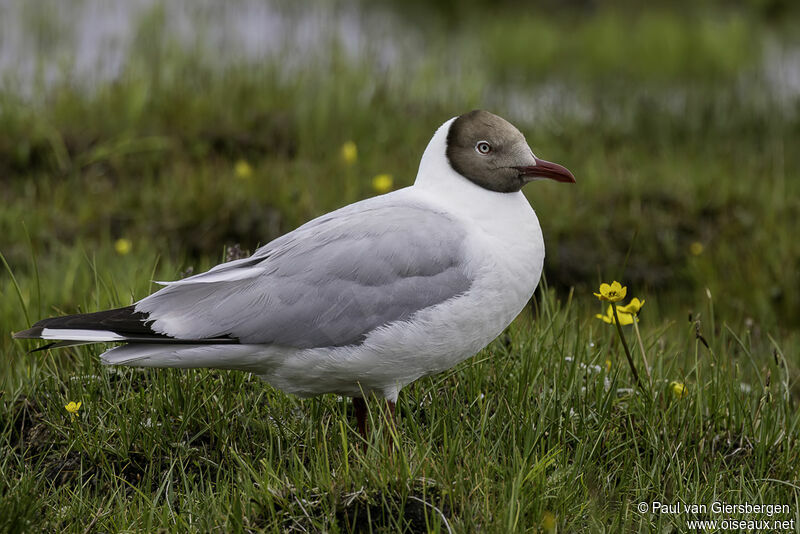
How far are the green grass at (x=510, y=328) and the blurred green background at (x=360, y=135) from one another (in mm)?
26

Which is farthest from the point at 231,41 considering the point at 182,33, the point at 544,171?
the point at 544,171

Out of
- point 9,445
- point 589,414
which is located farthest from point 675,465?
point 9,445

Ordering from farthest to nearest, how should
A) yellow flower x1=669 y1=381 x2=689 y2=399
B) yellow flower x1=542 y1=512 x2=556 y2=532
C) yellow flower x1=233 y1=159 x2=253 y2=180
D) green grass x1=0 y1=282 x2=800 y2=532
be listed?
yellow flower x1=233 y1=159 x2=253 y2=180, yellow flower x1=669 y1=381 x2=689 y2=399, green grass x1=0 y1=282 x2=800 y2=532, yellow flower x1=542 y1=512 x2=556 y2=532

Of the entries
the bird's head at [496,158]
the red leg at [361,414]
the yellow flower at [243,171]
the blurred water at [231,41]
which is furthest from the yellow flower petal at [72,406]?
the blurred water at [231,41]

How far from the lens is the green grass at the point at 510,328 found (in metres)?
3.12

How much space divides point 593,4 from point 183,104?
6.95 meters

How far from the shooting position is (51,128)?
7156 mm

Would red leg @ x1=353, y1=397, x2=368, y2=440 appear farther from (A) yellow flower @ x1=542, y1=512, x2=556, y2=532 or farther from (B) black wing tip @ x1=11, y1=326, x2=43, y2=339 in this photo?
(B) black wing tip @ x1=11, y1=326, x2=43, y2=339

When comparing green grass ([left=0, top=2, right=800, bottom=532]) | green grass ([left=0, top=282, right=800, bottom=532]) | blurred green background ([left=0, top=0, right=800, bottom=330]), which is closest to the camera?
green grass ([left=0, top=282, right=800, bottom=532])

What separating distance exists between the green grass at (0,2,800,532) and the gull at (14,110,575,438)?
285 mm

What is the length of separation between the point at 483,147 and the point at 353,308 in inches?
30.6

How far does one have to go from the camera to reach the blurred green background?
20.1 feet

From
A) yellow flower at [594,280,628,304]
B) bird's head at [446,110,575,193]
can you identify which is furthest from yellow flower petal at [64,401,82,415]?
yellow flower at [594,280,628,304]

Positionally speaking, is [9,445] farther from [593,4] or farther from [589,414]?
[593,4]
